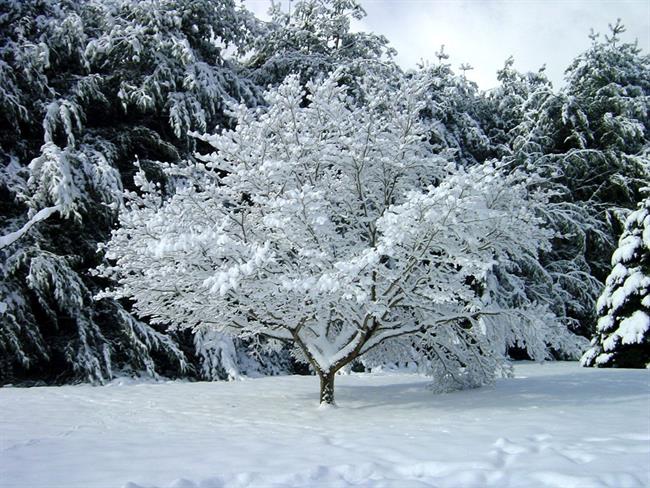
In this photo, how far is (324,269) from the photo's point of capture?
5523 millimetres

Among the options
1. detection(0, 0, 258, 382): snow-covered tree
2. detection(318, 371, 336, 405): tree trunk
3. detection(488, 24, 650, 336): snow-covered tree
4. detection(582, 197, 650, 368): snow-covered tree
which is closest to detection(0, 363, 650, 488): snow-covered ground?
detection(318, 371, 336, 405): tree trunk

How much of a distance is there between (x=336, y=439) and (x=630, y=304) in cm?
788

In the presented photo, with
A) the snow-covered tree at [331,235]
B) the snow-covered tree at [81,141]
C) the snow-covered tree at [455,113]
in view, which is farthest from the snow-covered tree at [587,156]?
the snow-covered tree at [81,141]

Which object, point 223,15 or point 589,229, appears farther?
point 589,229

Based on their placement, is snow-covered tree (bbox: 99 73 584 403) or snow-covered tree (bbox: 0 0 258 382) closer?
snow-covered tree (bbox: 99 73 584 403)

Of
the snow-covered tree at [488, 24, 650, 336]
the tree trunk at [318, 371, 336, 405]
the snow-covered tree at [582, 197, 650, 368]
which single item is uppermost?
the snow-covered tree at [488, 24, 650, 336]

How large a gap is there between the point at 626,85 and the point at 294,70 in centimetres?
1242

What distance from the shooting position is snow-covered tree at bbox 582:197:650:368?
979 cm

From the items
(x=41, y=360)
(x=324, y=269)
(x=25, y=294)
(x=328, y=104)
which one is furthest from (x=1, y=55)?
(x=324, y=269)

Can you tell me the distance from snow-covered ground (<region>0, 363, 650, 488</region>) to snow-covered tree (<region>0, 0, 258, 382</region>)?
2.92 metres

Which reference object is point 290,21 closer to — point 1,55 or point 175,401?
point 1,55

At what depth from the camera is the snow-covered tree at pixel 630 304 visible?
385 inches

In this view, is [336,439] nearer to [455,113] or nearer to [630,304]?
[630,304]

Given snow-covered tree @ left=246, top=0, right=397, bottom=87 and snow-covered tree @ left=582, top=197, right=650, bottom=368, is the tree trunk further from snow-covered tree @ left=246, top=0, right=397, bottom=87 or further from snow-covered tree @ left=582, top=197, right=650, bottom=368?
snow-covered tree @ left=246, top=0, right=397, bottom=87
